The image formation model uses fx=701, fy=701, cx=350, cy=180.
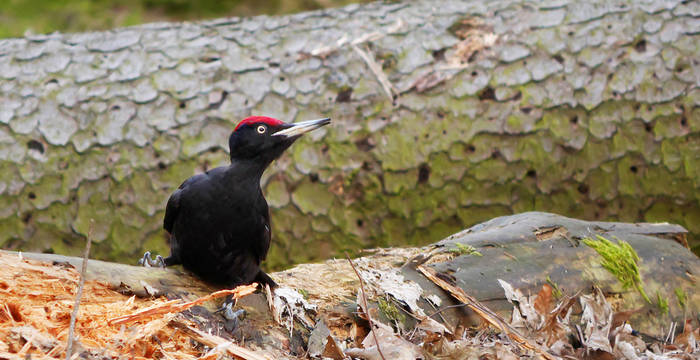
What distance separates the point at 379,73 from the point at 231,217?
1.83 m

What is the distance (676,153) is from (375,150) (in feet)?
6.00

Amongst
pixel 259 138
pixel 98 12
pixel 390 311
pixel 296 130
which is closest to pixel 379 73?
pixel 296 130

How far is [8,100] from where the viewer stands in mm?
3996

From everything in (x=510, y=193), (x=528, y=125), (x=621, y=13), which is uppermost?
(x=621, y=13)

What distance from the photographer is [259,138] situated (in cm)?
280

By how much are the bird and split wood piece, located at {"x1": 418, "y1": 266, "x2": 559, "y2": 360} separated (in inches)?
24.6

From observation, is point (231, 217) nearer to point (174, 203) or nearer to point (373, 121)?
point (174, 203)

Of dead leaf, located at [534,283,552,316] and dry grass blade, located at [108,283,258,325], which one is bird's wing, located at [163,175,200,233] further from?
dead leaf, located at [534,283,552,316]

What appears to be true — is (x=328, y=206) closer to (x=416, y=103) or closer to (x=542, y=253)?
(x=416, y=103)

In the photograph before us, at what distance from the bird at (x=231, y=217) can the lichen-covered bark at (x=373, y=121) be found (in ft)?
4.10

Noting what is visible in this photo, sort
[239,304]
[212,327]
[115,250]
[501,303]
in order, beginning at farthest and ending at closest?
[115,250] → [501,303] → [239,304] → [212,327]

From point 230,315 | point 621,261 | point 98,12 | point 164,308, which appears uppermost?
point 98,12

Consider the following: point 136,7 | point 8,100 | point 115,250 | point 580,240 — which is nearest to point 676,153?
point 580,240

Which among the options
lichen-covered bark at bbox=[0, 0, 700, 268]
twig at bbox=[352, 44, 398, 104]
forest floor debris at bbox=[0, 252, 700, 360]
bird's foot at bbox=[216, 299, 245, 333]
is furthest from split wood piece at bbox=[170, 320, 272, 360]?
twig at bbox=[352, 44, 398, 104]
